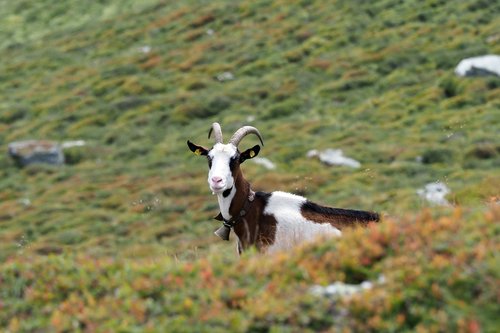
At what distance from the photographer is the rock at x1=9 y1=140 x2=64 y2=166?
4162cm

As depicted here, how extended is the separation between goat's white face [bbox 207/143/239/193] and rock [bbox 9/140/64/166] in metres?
30.0

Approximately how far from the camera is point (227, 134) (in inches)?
Result: 1585

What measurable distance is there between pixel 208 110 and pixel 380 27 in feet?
46.4

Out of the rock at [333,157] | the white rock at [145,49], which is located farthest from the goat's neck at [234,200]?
the white rock at [145,49]

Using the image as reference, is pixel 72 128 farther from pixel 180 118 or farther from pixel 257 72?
pixel 257 72

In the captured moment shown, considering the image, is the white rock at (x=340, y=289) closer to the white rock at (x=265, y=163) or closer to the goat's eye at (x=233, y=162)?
the goat's eye at (x=233, y=162)

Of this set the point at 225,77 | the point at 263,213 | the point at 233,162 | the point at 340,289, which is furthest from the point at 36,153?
the point at 340,289

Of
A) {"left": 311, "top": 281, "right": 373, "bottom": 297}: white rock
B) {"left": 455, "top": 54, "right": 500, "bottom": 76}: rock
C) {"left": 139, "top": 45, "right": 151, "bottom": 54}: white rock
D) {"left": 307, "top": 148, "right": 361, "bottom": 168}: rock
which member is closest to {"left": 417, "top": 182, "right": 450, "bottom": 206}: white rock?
{"left": 307, "top": 148, "right": 361, "bottom": 168}: rock

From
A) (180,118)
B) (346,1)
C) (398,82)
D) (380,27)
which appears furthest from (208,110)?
(346,1)

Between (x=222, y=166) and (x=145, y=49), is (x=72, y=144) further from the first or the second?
(x=222, y=166)

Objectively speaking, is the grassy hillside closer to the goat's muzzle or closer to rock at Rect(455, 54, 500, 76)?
rock at Rect(455, 54, 500, 76)

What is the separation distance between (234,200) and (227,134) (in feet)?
89.8

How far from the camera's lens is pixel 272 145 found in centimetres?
3800

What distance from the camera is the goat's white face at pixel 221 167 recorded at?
1266 centimetres
